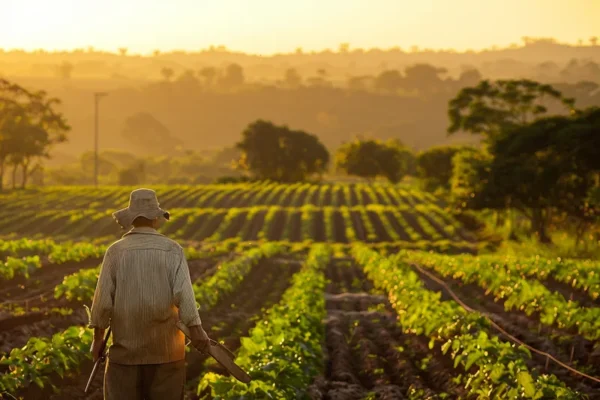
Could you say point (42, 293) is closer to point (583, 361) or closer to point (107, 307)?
point (583, 361)

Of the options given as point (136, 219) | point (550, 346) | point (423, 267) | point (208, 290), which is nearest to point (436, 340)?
point (550, 346)

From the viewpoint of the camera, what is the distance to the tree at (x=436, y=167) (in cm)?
8519

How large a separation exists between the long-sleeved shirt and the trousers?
0.06 m

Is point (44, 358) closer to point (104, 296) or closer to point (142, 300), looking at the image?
point (104, 296)

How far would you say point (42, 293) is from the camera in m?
19.7

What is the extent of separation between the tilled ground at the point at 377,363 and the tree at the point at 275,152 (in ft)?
262

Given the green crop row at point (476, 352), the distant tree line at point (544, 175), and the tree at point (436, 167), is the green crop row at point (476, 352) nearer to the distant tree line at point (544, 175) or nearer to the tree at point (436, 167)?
the distant tree line at point (544, 175)

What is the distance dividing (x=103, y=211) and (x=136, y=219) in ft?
168

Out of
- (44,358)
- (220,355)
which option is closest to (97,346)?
(220,355)

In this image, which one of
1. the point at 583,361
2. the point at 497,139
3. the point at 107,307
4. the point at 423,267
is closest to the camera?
the point at 107,307

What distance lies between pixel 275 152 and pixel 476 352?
8882 centimetres

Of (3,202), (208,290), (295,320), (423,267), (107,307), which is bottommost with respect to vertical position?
(3,202)

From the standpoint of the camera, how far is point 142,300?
6.20 m

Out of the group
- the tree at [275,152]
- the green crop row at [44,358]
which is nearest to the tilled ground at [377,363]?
→ the green crop row at [44,358]
